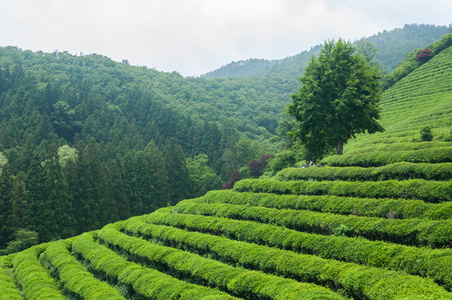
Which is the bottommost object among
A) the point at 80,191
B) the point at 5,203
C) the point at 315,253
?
the point at 80,191

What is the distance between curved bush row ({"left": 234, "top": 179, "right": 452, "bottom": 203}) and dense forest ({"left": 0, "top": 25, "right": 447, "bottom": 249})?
3242cm

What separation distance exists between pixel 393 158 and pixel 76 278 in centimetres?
2136

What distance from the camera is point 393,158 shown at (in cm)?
2275

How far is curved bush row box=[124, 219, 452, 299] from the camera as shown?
9.22m

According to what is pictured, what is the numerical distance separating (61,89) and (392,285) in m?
110

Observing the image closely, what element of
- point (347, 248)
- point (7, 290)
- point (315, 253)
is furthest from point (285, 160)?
point (7, 290)

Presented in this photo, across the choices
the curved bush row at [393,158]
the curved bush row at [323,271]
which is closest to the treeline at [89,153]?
the curved bush row at [393,158]

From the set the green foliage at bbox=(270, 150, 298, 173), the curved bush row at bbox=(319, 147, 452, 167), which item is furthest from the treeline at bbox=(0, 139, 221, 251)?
the curved bush row at bbox=(319, 147, 452, 167)

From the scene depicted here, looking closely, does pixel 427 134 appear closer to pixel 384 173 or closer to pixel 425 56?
pixel 384 173

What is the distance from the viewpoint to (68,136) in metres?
89.3

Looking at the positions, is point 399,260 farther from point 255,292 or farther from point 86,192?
point 86,192

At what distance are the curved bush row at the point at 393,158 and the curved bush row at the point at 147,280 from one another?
50.4ft

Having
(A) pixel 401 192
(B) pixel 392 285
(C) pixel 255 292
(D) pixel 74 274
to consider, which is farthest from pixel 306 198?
(D) pixel 74 274

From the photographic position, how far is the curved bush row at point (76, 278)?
1565 centimetres
